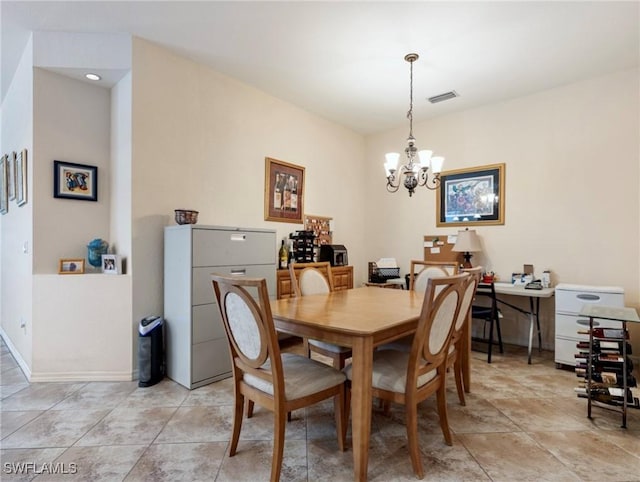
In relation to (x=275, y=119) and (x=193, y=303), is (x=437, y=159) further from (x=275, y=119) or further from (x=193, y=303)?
(x=193, y=303)

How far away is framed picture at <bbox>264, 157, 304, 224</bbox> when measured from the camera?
3.94 meters

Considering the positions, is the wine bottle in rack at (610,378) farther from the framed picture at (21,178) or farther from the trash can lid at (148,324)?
the framed picture at (21,178)

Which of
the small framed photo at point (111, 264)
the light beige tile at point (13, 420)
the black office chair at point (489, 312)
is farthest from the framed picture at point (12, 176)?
the black office chair at point (489, 312)

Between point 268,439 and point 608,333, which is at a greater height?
point 608,333

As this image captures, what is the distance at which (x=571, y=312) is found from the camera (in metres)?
3.06

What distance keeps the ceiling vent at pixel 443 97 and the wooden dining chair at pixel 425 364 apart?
2.80 metres

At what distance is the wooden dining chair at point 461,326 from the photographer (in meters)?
2.03

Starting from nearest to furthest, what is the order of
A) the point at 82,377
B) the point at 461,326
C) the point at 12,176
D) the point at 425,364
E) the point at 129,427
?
the point at 425,364, the point at 129,427, the point at 461,326, the point at 82,377, the point at 12,176

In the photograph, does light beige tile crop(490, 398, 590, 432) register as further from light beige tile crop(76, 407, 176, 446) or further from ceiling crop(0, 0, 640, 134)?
ceiling crop(0, 0, 640, 134)

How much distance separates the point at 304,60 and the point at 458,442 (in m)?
3.29

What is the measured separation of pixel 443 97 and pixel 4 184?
5.28 m

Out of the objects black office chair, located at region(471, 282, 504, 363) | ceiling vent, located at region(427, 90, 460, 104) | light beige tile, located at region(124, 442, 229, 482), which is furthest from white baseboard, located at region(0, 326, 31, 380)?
ceiling vent, located at region(427, 90, 460, 104)

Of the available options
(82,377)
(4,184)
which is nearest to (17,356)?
(82,377)

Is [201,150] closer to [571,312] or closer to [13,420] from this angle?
[13,420]
